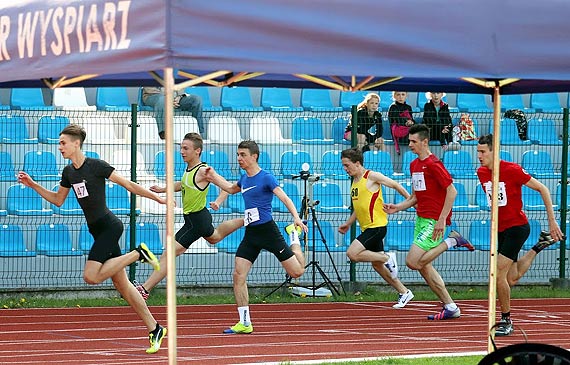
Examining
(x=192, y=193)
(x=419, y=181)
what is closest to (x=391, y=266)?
(x=419, y=181)

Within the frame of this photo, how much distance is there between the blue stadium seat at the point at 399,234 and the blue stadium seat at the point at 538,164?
7.71ft

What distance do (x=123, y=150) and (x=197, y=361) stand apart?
685cm

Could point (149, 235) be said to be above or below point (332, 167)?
below

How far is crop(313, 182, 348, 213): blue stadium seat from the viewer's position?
18.3 meters

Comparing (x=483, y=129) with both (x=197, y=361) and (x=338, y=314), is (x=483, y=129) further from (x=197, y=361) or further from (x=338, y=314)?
(x=197, y=361)

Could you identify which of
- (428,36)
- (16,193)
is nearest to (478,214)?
(16,193)

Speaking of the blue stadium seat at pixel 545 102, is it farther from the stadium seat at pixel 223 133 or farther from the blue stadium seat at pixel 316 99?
the stadium seat at pixel 223 133

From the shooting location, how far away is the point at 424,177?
14695 mm

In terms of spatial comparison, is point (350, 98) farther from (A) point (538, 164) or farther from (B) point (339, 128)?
(A) point (538, 164)

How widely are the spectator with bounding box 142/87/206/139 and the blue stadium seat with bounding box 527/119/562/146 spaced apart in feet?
18.7

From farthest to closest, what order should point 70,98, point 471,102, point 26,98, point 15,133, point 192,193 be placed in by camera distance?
1. point 471,102
2. point 70,98
3. point 26,98
4. point 15,133
5. point 192,193

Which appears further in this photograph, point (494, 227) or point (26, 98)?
point (26, 98)

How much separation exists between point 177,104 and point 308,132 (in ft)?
6.80

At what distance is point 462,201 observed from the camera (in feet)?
62.4
